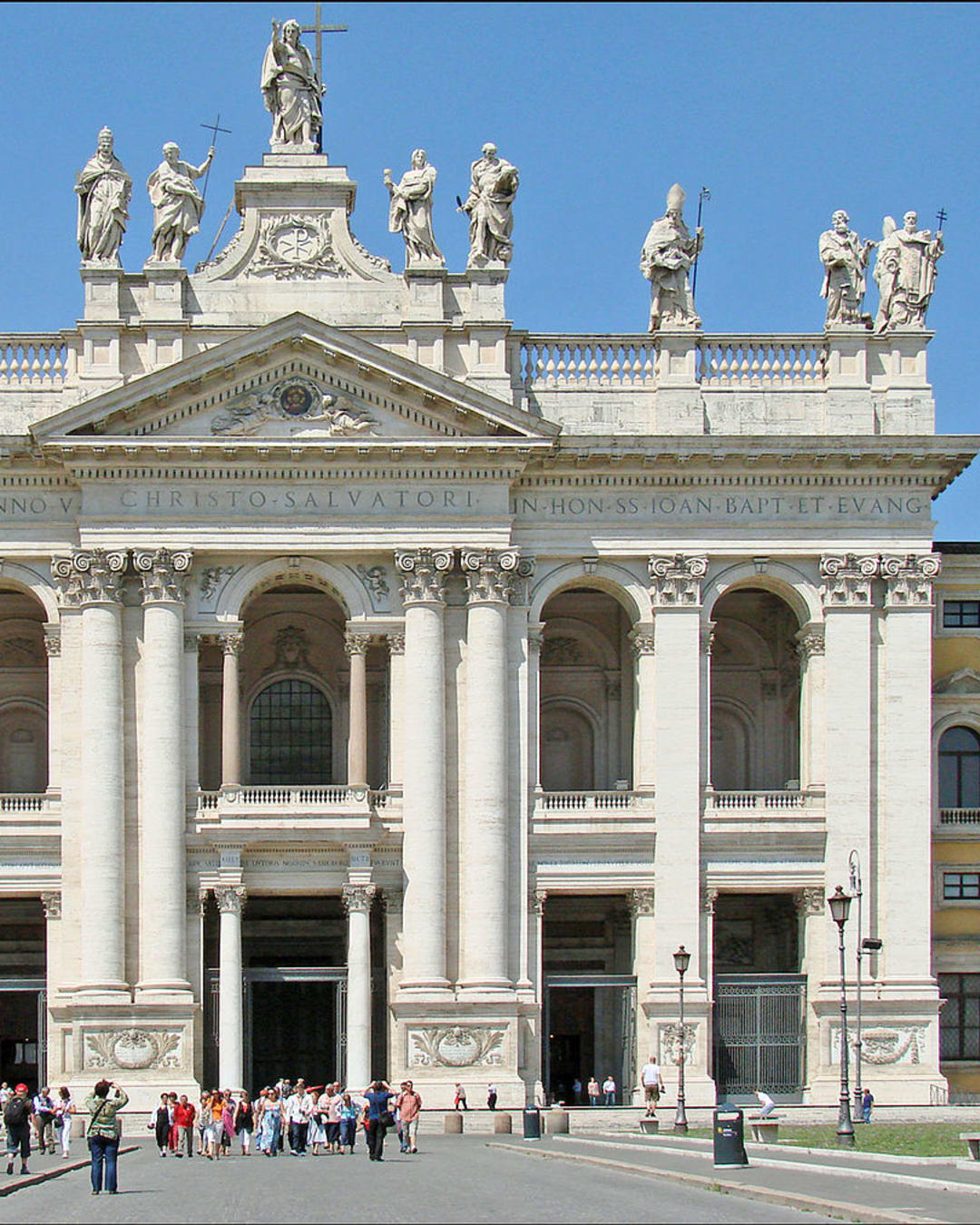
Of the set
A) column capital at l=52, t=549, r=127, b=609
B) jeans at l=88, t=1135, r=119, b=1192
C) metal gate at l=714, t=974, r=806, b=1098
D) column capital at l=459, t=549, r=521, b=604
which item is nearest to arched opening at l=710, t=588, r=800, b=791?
metal gate at l=714, t=974, r=806, b=1098

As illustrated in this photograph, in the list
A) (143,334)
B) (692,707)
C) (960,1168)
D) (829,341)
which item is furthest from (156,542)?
(960,1168)

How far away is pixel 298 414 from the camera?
63.4 metres

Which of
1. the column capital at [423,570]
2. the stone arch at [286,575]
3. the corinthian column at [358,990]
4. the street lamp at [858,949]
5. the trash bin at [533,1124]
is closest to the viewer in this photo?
the trash bin at [533,1124]

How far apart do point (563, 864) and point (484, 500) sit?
9554mm

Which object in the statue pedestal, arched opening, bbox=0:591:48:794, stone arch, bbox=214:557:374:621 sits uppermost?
the statue pedestal

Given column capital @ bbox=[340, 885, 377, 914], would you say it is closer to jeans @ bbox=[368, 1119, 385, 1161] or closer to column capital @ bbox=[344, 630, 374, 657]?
column capital @ bbox=[344, 630, 374, 657]

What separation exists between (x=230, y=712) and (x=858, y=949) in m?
16.7

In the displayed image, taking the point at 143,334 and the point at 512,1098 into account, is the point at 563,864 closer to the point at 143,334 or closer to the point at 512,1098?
the point at 512,1098

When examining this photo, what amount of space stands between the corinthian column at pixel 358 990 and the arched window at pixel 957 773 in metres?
16.0

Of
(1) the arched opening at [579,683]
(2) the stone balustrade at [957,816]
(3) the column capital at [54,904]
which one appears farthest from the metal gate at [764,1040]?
(3) the column capital at [54,904]

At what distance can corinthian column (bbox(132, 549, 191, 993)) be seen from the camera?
6209 cm

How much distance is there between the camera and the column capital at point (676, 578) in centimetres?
6419

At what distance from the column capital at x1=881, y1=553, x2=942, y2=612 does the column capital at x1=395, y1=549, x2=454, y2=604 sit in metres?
11.4

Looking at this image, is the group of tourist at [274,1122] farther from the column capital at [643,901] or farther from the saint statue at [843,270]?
the saint statue at [843,270]
